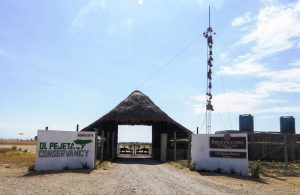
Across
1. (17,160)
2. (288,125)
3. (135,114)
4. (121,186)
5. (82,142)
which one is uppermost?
(135,114)

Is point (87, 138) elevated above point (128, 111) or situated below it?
below

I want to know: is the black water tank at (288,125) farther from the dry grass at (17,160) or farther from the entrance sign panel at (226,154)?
the dry grass at (17,160)

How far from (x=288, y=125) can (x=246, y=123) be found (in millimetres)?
4083

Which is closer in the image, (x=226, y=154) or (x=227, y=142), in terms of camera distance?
(x=226, y=154)

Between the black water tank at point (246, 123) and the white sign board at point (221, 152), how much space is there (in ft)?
45.5

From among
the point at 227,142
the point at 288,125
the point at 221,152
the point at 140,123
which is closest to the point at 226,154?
the point at 221,152

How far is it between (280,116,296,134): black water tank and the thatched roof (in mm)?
10194

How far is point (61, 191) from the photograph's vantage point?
1291 cm

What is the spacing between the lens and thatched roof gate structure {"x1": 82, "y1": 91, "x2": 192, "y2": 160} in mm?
32062

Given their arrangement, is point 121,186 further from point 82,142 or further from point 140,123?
point 140,123

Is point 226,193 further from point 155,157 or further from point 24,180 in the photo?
point 155,157

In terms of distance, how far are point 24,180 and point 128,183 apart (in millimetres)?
4535

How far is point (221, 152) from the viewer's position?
21562mm

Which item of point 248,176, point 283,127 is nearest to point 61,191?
point 248,176
